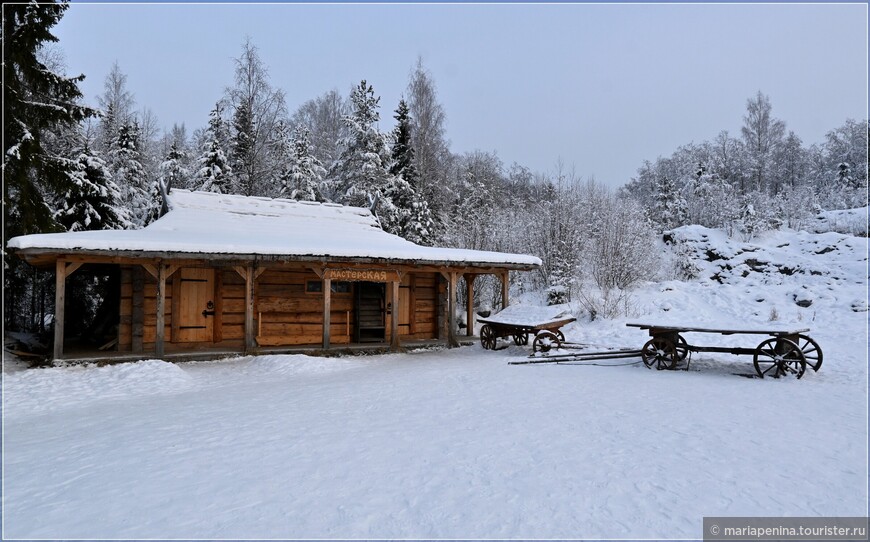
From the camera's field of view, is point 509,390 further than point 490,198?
No

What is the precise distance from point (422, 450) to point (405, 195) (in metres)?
19.2

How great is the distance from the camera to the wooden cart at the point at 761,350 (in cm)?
908

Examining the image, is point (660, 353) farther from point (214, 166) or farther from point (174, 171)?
point (174, 171)

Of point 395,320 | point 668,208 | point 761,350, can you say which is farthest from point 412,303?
point 668,208

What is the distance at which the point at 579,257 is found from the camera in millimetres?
22188

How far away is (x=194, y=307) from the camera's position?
12469 millimetres

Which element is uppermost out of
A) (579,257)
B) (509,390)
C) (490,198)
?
(490,198)

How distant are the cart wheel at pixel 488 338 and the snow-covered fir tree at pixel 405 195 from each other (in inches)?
368

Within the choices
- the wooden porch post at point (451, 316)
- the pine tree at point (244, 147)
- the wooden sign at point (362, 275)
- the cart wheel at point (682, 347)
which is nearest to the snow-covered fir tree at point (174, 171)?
the pine tree at point (244, 147)

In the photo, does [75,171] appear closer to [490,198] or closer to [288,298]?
[288,298]

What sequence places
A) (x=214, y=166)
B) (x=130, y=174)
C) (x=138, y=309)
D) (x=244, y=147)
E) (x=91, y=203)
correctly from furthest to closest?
(x=244, y=147)
(x=214, y=166)
(x=130, y=174)
(x=91, y=203)
(x=138, y=309)

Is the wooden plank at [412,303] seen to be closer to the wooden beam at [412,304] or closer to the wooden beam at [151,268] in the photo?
the wooden beam at [412,304]

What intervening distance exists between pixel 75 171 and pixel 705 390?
1799cm

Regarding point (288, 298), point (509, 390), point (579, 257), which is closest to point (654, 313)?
point (579, 257)
